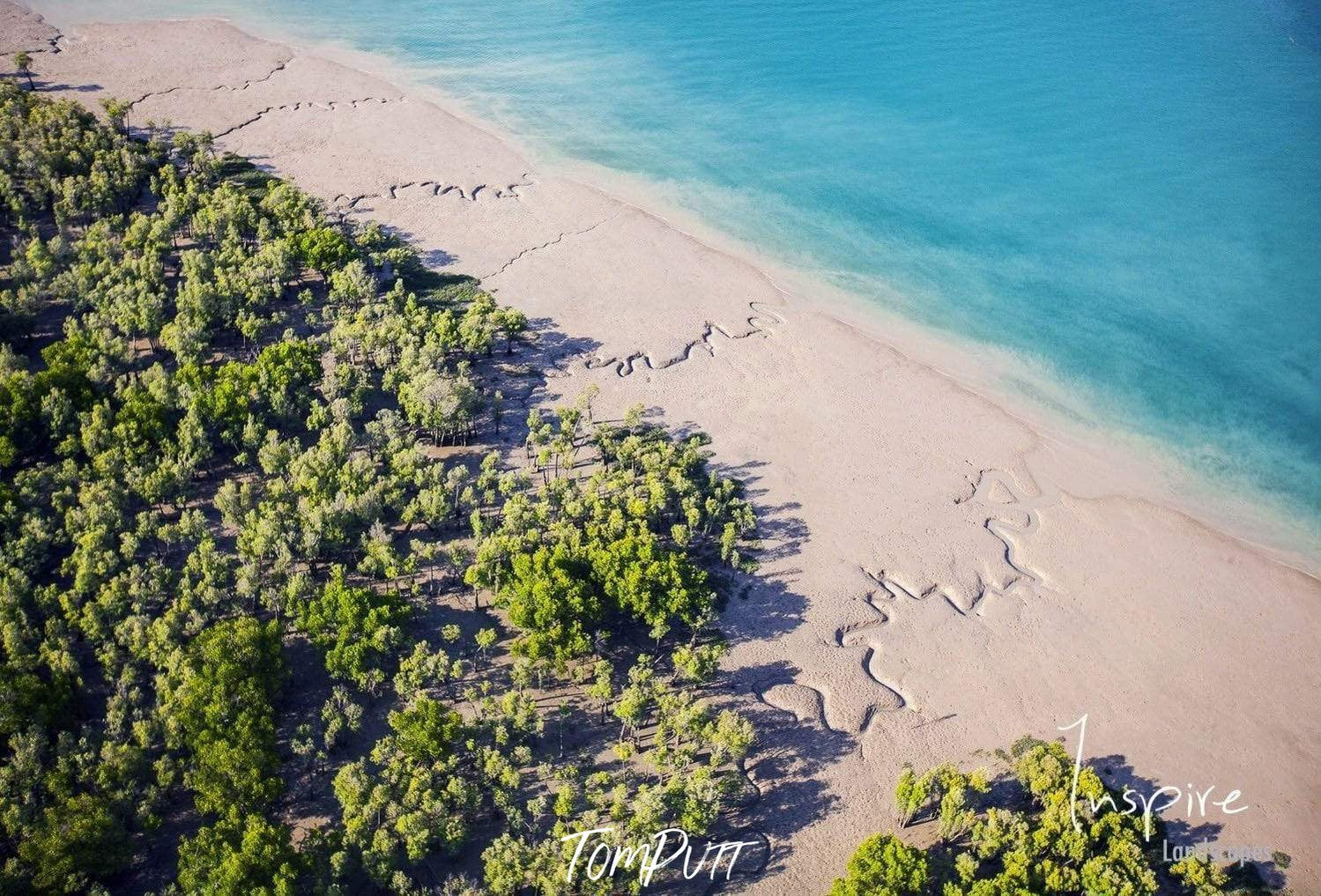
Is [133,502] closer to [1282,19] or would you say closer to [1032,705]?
[1032,705]

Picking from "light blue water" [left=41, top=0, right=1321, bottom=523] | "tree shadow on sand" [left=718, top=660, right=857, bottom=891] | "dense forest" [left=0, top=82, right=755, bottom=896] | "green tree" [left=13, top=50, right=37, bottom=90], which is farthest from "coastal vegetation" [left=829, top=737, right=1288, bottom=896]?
"green tree" [left=13, top=50, right=37, bottom=90]

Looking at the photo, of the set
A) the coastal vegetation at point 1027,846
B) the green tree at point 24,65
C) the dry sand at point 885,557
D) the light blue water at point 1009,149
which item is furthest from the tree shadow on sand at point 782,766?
the green tree at point 24,65

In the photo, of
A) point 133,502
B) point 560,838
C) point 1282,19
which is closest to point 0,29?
point 133,502

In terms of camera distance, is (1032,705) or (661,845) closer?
(661,845)

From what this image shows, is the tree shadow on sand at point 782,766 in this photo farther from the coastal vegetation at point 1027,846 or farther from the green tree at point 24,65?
the green tree at point 24,65

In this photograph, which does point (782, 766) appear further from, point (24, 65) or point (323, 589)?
point (24, 65)

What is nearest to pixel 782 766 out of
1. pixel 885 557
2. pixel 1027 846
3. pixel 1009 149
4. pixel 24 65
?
pixel 1027 846
